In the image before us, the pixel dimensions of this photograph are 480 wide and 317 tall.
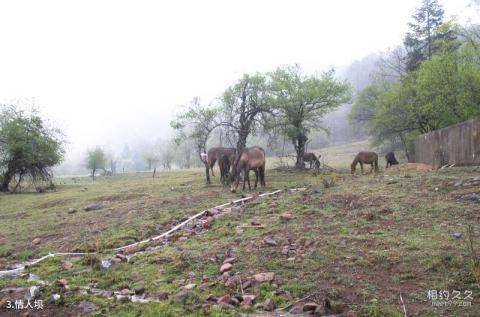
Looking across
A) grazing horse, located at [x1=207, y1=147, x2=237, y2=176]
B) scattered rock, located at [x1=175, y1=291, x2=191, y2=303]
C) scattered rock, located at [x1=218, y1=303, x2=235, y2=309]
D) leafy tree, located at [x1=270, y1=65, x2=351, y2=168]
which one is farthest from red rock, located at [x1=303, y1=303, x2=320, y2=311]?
leafy tree, located at [x1=270, y1=65, x2=351, y2=168]

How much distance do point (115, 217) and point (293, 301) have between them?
936 cm

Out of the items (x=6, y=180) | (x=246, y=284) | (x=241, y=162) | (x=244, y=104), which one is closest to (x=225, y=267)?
(x=246, y=284)

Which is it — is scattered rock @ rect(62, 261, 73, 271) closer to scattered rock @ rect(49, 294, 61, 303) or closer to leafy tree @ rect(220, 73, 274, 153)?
scattered rock @ rect(49, 294, 61, 303)

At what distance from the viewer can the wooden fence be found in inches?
549

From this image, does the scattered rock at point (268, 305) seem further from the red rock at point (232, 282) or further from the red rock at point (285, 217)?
the red rock at point (285, 217)

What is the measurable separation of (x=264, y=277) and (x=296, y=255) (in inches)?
40.6

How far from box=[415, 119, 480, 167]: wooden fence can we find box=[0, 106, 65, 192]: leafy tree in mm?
28074

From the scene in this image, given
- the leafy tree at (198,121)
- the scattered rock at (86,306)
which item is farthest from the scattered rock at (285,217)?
the leafy tree at (198,121)

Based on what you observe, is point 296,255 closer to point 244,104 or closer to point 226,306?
point 226,306

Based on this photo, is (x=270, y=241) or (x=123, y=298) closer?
(x=123, y=298)

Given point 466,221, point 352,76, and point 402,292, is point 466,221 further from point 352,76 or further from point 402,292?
point 352,76

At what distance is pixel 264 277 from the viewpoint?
5684mm

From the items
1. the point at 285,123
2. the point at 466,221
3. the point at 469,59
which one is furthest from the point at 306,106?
the point at 466,221

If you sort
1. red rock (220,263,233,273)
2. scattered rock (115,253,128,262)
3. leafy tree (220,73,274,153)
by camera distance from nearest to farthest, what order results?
red rock (220,263,233,273) < scattered rock (115,253,128,262) < leafy tree (220,73,274,153)
